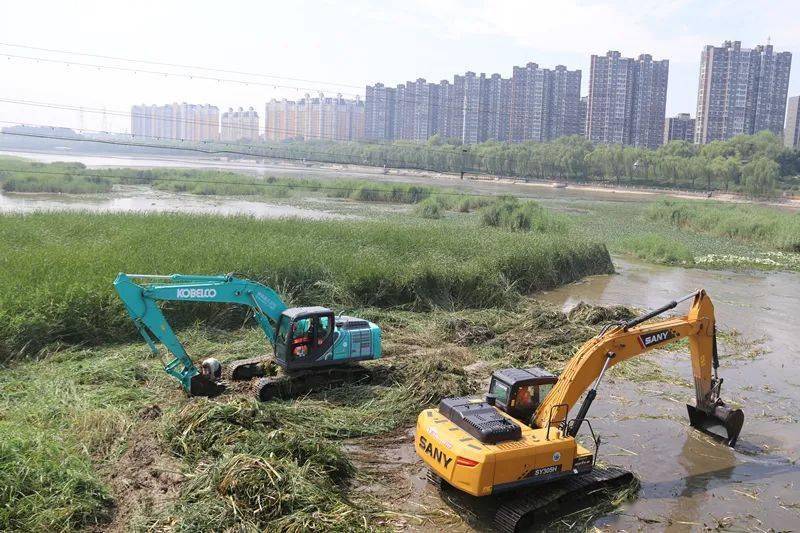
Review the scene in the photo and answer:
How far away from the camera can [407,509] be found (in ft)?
26.9

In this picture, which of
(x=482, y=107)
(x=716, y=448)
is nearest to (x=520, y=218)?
(x=716, y=448)

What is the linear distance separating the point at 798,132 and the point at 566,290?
441 ft

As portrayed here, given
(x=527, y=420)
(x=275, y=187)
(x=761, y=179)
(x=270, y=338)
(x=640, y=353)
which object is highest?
(x=761, y=179)

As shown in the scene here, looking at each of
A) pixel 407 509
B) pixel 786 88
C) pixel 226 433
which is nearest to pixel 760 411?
pixel 407 509

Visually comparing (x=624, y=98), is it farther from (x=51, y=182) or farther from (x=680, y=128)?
(x=51, y=182)

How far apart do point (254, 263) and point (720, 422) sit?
11.2 meters

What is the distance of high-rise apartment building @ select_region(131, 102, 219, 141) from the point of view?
7842cm

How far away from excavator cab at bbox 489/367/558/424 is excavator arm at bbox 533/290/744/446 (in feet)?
0.40

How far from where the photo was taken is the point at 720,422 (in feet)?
35.0

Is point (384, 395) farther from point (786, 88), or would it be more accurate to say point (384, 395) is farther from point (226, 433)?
point (786, 88)

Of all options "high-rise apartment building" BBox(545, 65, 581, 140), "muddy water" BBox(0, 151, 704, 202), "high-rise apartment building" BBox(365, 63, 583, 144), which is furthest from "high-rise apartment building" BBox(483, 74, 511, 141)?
"muddy water" BBox(0, 151, 704, 202)

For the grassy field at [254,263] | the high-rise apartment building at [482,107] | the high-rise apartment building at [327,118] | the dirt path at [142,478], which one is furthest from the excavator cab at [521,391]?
the high-rise apartment building at [482,107]

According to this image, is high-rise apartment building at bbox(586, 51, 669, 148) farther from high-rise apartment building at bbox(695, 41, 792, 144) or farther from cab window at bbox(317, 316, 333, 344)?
cab window at bbox(317, 316, 333, 344)

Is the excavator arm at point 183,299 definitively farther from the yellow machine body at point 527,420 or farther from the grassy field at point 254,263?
the yellow machine body at point 527,420
